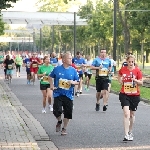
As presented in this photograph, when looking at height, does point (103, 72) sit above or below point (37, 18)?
below

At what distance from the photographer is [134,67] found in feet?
40.5

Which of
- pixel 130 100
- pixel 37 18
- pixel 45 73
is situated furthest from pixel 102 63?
pixel 37 18

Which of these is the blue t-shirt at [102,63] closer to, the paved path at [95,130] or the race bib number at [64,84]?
the paved path at [95,130]

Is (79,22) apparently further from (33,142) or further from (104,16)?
(33,142)

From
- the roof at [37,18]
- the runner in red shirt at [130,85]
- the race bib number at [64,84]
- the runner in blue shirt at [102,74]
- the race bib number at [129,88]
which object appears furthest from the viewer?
the roof at [37,18]

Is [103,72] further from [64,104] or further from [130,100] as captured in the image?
[130,100]

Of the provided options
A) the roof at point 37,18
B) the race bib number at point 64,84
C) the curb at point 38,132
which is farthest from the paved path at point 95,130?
the roof at point 37,18

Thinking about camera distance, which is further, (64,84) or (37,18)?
(37,18)

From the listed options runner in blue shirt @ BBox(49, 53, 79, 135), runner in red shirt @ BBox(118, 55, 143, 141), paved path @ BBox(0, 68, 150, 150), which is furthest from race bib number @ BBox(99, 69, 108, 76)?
runner in red shirt @ BBox(118, 55, 143, 141)

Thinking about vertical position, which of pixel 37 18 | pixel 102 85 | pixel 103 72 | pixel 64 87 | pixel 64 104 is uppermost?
pixel 37 18

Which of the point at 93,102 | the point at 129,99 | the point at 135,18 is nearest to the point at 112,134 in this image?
the point at 129,99

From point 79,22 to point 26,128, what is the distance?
240 ft

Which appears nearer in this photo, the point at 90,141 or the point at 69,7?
the point at 90,141

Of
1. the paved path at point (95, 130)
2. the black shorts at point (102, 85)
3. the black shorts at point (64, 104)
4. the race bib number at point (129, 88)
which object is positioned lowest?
the paved path at point (95, 130)
